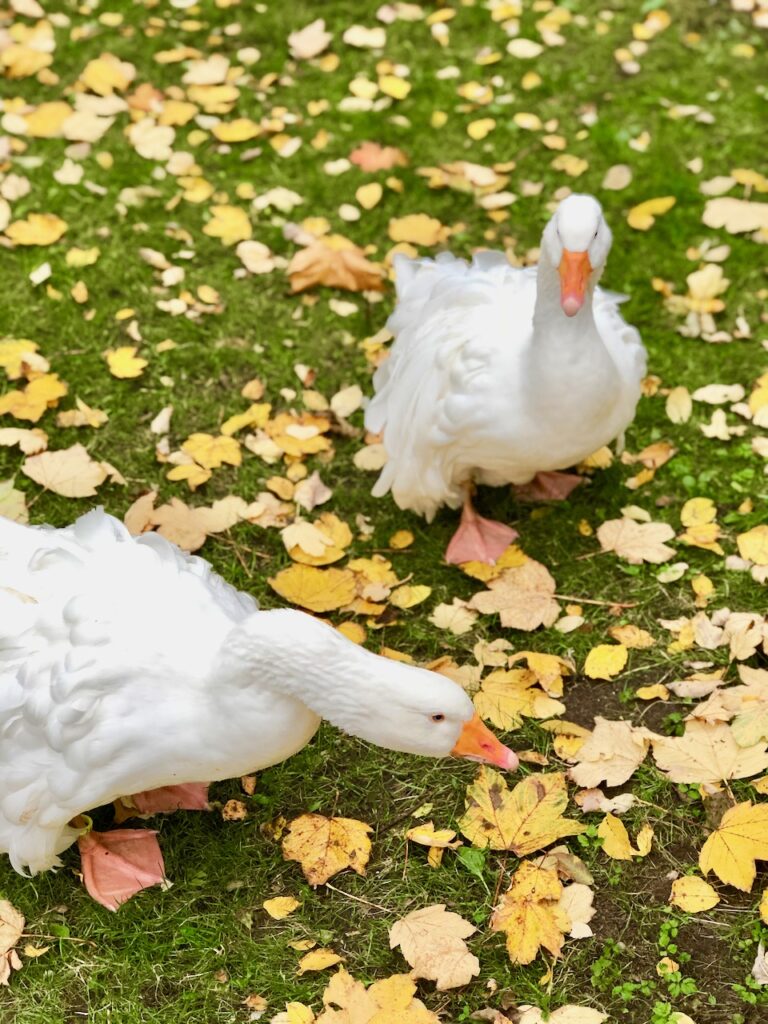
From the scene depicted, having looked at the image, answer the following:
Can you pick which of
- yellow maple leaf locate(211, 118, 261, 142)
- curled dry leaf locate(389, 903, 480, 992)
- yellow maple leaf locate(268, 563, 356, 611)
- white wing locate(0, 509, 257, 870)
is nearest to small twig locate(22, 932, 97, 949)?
white wing locate(0, 509, 257, 870)

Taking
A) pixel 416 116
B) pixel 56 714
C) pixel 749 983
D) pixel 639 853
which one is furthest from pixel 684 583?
pixel 416 116

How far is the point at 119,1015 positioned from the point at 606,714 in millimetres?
1519

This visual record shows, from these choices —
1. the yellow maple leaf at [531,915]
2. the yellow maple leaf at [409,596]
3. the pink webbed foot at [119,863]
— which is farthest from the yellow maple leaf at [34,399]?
the yellow maple leaf at [531,915]

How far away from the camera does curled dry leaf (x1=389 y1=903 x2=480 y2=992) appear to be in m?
2.66

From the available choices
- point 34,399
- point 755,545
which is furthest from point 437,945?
point 34,399

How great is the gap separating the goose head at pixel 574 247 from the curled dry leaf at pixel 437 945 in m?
1.60

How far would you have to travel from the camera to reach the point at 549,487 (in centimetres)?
392

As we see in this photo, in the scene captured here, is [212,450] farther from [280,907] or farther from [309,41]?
[309,41]

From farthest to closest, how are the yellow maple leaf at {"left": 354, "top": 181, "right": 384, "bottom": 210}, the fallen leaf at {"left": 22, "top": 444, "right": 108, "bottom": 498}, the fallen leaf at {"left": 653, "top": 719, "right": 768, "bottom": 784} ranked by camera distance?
the yellow maple leaf at {"left": 354, "top": 181, "right": 384, "bottom": 210} < the fallen leaf at {"left": 22, "top": 444, "right": 108, "bottom": 498} < the fallen leaf at {"left": 653, "top": 719, "right": 768, "bottom": 784}

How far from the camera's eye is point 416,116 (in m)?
5.46

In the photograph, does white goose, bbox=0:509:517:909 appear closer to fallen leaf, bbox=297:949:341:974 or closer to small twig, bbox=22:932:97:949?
small twig, bbox=22:932:97:949

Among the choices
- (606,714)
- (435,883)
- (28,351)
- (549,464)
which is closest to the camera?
(435,883)

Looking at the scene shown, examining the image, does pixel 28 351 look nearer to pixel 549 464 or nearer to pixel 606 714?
pixel 549 464

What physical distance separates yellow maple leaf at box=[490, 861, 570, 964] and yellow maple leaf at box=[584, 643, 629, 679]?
0.68 meters
